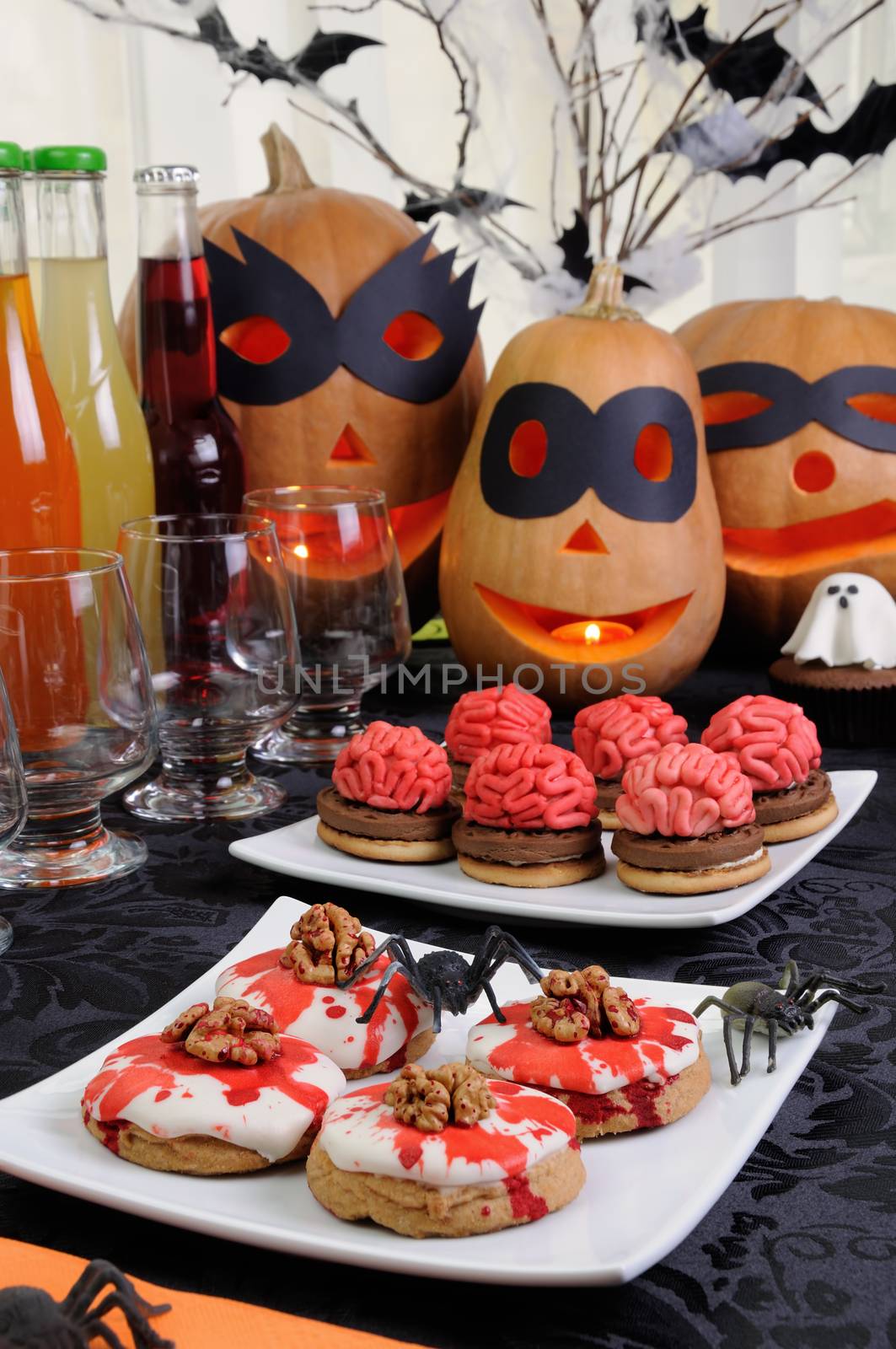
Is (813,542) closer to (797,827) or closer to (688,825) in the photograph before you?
(797,827)

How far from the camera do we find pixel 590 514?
149 cm

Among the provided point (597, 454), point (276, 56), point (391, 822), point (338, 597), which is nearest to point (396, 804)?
point (391, 822)

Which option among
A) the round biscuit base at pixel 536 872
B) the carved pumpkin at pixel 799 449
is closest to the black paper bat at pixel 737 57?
the carved pumpkin at pixel 799 449

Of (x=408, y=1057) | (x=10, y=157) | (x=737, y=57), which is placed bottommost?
(x=408, y=1057)

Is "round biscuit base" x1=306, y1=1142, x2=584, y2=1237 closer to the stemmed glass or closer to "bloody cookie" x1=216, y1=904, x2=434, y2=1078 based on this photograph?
"bloody cookie" x1=216, y1=904, x2=434, y2=1078

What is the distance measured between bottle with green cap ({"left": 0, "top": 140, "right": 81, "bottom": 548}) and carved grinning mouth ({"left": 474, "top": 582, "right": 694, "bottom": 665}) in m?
0.48

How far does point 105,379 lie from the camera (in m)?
1.39

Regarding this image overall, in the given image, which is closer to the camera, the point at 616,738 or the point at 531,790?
the point at 531,790

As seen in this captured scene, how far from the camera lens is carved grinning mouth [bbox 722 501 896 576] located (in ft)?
5.28

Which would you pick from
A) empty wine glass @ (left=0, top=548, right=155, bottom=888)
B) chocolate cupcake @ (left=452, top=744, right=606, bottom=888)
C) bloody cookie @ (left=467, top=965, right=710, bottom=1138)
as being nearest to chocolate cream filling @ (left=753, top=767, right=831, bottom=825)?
chocolate cupcake @ (left=452, top=744, right=606, bottom=888)

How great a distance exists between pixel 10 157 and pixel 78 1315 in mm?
894

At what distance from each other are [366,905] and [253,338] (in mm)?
811

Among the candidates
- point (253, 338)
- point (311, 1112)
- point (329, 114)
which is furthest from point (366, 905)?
point (329, 114)

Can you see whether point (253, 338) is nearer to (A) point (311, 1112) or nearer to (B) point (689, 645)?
(B) point (689, 645)
